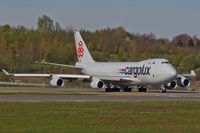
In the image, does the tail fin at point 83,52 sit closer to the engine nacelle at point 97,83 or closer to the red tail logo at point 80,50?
the red tail logo at point 80,50

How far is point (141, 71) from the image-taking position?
→ 230 feet

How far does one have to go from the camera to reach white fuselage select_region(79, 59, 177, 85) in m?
67.9

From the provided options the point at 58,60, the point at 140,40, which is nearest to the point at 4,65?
the point at 58,60

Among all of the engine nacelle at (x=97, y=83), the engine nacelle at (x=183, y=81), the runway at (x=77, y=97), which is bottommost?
the runway at (x=77, y=97)

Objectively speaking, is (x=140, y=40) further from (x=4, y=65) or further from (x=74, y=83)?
(x=74, y=83)

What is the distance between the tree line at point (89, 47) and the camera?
12862 centimetres

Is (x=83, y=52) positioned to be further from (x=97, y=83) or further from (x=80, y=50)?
(x=97, y=83)
